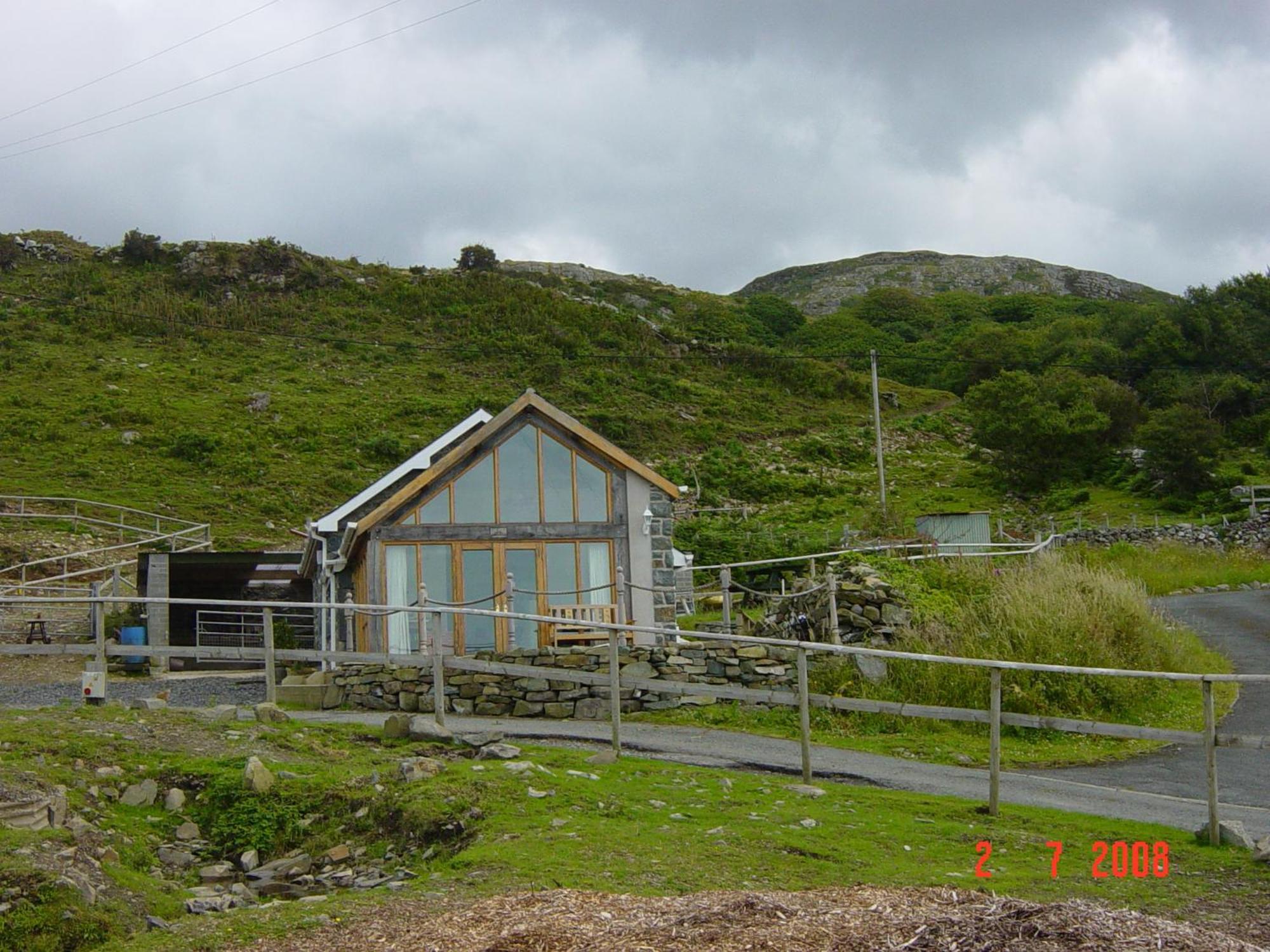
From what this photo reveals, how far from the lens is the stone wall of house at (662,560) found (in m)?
18.5

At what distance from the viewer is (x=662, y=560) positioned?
18547 millimetres

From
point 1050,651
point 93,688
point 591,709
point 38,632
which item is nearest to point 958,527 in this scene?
point 1050,651

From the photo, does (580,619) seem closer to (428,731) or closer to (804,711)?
(428,731)

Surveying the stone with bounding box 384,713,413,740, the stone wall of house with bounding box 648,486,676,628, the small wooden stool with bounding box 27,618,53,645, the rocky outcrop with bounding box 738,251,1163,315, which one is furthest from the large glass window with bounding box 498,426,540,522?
the rocky outcrop with bounding box 738,251,1163,315

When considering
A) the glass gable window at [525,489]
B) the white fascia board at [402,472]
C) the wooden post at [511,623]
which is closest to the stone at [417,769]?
the wooden post at [511,623]

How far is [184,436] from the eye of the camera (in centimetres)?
3784

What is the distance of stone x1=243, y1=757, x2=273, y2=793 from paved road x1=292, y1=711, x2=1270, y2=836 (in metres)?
3.84

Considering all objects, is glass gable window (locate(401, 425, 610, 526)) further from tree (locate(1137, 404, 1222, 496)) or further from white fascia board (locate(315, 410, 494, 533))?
tree (locate(1137, 404, 1222, 496))

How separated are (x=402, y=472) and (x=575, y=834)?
14154mm

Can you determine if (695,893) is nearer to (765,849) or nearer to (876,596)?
(765,849)

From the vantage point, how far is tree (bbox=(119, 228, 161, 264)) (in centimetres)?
5959

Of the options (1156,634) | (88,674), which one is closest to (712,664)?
(1156,634)

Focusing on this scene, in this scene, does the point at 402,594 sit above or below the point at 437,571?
below

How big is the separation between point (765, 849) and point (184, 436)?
34.1 meters
